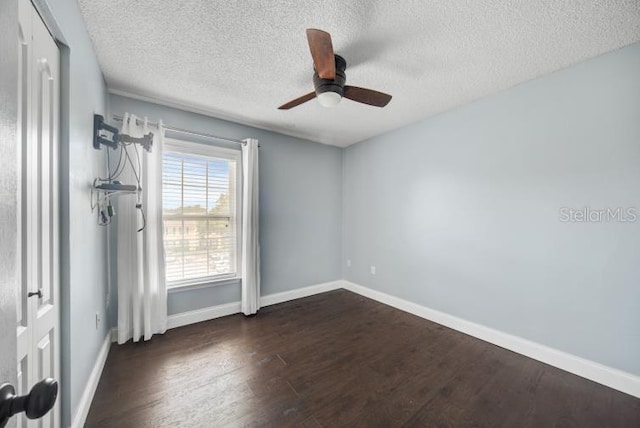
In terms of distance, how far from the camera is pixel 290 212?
3.86 meters

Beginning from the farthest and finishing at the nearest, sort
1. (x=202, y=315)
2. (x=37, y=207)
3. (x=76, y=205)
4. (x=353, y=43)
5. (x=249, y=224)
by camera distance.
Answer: (x=249, y=224) < (x=202, y=315) < (x=353, y=43) < (x=76, y=205) < (x=37, y=207)

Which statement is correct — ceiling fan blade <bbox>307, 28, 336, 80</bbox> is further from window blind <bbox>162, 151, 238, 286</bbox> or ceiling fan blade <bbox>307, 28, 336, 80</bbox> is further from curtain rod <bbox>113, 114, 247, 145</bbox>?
window blind <bbox>162, 151, 238, 286</bbox>

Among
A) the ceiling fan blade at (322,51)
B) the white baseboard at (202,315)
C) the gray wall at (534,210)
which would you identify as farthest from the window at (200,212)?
the gray wall at (534,210)

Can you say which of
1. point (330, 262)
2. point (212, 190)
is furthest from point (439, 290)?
point (212, 190)

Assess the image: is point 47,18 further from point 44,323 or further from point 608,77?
point 608,77

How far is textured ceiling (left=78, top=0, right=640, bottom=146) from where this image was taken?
1.58 meters

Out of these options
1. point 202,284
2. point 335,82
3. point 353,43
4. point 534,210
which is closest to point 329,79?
point 335,82

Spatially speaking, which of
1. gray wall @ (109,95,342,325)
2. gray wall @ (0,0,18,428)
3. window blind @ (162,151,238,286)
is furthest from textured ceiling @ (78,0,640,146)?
gray wall @ (0,0,18,428)

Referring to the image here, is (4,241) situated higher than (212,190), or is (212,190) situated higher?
(212,190)

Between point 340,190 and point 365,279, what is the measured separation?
159 centimetres

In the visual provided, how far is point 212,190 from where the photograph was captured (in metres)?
3.21

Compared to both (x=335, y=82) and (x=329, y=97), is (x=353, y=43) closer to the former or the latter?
(x=335, y=82)

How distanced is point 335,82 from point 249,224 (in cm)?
204

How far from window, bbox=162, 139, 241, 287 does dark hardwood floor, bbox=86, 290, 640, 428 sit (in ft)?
2.39
